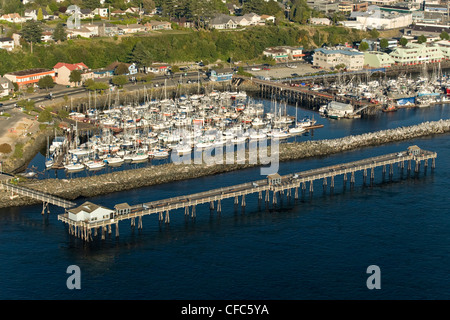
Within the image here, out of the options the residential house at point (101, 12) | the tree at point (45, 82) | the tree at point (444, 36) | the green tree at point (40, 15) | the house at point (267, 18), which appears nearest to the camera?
the tree at point (45, 82)

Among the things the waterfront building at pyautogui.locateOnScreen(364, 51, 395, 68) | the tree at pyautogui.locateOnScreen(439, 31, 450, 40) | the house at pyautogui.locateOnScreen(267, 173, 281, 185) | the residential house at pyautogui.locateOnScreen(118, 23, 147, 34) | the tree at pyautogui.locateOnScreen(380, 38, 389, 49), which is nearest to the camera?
the house at pyautogui.locateOnScreen(267, 173, 281, 185)

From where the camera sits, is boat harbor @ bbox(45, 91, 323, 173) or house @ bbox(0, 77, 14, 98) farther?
house @ bbox(0, 77, 14, 98)

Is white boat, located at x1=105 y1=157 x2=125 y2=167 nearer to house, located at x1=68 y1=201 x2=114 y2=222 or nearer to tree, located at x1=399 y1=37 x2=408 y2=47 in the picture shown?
house, located at x1=68 y1=201 x2=114 y2=222

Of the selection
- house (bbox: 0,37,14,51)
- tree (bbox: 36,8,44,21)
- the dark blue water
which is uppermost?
tree (bbox: 36,8,44,21)

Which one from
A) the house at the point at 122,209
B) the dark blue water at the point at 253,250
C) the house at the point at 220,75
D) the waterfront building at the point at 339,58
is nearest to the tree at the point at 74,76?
the house at the point at 220,75

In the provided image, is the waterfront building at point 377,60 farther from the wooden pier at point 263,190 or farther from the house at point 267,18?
the wooden pier at point 263,190

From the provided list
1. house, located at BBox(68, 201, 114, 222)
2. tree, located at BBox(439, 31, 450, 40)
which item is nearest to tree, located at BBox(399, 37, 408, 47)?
tree, located at BBox(439, 31, 450, 40)

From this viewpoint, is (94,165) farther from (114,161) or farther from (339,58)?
(339,58)

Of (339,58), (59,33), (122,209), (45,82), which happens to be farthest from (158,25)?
(122,209)
